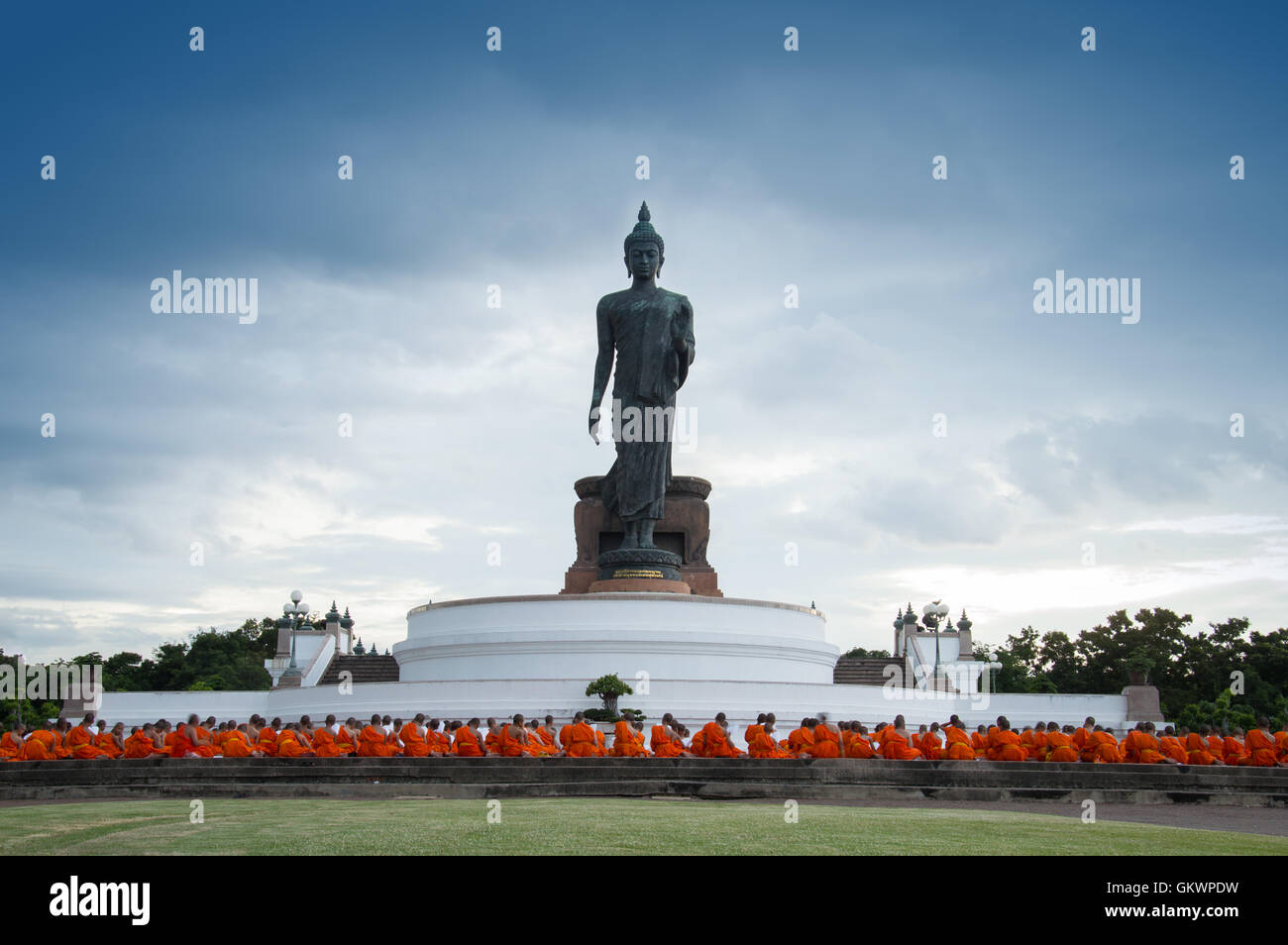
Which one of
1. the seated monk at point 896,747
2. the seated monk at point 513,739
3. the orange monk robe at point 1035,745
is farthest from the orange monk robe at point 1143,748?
the seated monk at point 513,739

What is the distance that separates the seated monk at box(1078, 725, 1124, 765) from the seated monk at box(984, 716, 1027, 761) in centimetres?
84

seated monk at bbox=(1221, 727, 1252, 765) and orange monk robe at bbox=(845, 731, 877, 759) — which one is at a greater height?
orange monk robe at bbox=(845, 731, 877, 759)

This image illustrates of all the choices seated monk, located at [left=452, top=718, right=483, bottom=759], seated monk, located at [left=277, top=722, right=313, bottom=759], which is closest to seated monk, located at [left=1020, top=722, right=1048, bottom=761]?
seated monk, located at [left=452, top=718, right=483, bottom=759]

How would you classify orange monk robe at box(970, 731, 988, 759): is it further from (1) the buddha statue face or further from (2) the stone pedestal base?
(1) the buddha statue face

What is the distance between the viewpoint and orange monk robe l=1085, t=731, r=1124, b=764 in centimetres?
1485

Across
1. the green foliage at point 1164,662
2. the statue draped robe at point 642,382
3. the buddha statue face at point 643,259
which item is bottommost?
the green foliage at point 1164,662

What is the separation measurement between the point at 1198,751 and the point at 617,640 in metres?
10.9

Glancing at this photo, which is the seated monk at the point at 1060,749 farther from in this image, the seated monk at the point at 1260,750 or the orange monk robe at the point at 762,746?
the orange monk robe at the point at 762,746

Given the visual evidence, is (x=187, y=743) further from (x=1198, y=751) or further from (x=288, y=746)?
(x=1198, y=751)

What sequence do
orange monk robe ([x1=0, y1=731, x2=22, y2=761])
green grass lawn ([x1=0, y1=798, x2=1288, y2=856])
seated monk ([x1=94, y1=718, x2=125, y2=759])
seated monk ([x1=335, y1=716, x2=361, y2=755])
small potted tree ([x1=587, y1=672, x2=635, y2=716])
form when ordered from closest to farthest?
green grass lawn ([x1=0, y1=798, x2=1288, y2=856]) → orange monk robe ([x1=0, y1=731, x2=22, y2=761]) → seated monk ([x1=94, y1=718, x2=125, y2=759]) → seated monk ([x1=335, y1=716, x2=361, y2=755]) → small potted tree ([x1=587, y1=672, x2=635, y2=716])

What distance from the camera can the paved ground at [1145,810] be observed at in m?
11.2

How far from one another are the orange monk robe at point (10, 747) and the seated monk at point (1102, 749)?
507 inches

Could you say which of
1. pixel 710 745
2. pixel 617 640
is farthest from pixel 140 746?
pixel 617 640
